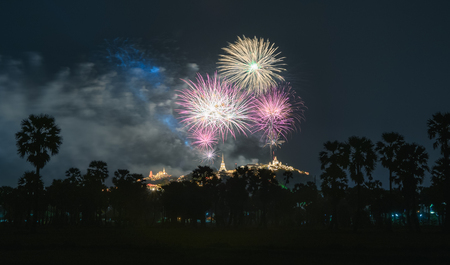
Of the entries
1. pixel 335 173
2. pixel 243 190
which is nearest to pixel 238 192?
pixel 243 190

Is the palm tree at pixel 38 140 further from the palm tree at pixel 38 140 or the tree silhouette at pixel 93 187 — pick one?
the tree silhouette at pixel 93 187

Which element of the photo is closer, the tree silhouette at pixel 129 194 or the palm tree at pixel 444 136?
the palm tree at pixel 444 136

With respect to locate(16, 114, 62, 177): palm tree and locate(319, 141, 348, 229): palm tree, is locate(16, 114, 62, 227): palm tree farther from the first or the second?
locate(319, 141, 348, 229): palm tree

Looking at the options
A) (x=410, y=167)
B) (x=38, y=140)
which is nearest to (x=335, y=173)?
(x=410, y=167)

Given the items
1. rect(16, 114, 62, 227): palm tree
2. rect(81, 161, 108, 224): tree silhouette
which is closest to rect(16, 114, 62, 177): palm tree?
rect(16, 114, 62, 227): palm tree

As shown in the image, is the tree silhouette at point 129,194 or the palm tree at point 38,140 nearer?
the palm tree at point 38,140

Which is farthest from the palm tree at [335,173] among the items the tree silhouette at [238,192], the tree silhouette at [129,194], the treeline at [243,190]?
the tree silhouette at [129,194]

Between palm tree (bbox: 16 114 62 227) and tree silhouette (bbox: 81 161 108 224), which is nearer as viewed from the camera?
palm tree (bbox: 16 114 62 227)

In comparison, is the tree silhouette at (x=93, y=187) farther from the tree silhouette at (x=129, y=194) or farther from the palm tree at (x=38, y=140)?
the palm tree at (x=38, y=140)

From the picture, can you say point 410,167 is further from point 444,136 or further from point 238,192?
point 238,192

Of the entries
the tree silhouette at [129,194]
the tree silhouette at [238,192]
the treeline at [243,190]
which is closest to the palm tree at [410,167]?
the treeline at [243,190]

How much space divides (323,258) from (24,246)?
16.8m

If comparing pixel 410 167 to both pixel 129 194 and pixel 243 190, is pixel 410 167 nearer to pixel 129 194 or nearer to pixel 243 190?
pixel 243 190

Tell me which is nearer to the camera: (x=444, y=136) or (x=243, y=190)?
(x=444, y=136)
